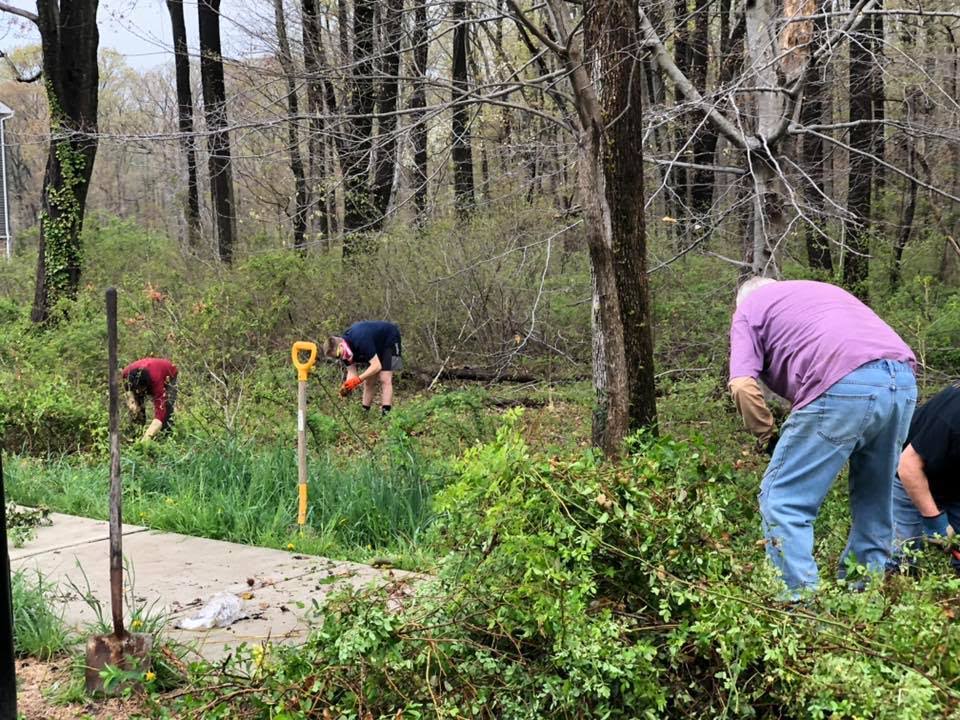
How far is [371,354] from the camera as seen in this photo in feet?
38.9

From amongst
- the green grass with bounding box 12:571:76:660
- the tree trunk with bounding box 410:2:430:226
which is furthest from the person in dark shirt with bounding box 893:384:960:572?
the tree trunk with bounding box 410:2:430:226

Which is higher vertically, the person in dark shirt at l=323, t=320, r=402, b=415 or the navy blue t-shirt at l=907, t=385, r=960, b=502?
the navy blue t-shirt at l=907, t=385, r=960, b=502

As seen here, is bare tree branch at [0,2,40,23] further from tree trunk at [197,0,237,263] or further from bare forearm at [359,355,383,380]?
bare forearm at [359,355,383,380]

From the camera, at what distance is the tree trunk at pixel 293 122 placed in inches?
406

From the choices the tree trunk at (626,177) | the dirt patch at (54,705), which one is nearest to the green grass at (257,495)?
the tree trunk at (626,177)

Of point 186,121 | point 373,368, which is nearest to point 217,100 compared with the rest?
point 186,121

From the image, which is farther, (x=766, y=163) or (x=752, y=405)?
(x=766, y=163)

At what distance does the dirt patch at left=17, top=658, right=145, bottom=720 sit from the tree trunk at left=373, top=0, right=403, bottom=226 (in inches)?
194

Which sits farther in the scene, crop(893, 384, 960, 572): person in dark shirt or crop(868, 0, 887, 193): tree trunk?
crop(868, 0, 887, 193): tree trunk

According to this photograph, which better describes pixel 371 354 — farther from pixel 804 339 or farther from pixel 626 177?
pixel 804 339

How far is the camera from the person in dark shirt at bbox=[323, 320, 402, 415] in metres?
11.7

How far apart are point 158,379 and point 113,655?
223 inches

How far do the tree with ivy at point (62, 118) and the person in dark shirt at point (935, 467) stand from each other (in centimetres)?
1488

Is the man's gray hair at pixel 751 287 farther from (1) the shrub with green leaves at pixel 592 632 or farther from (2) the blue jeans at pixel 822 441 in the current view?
(1) the shrub with green leaves at pixel 592 632
